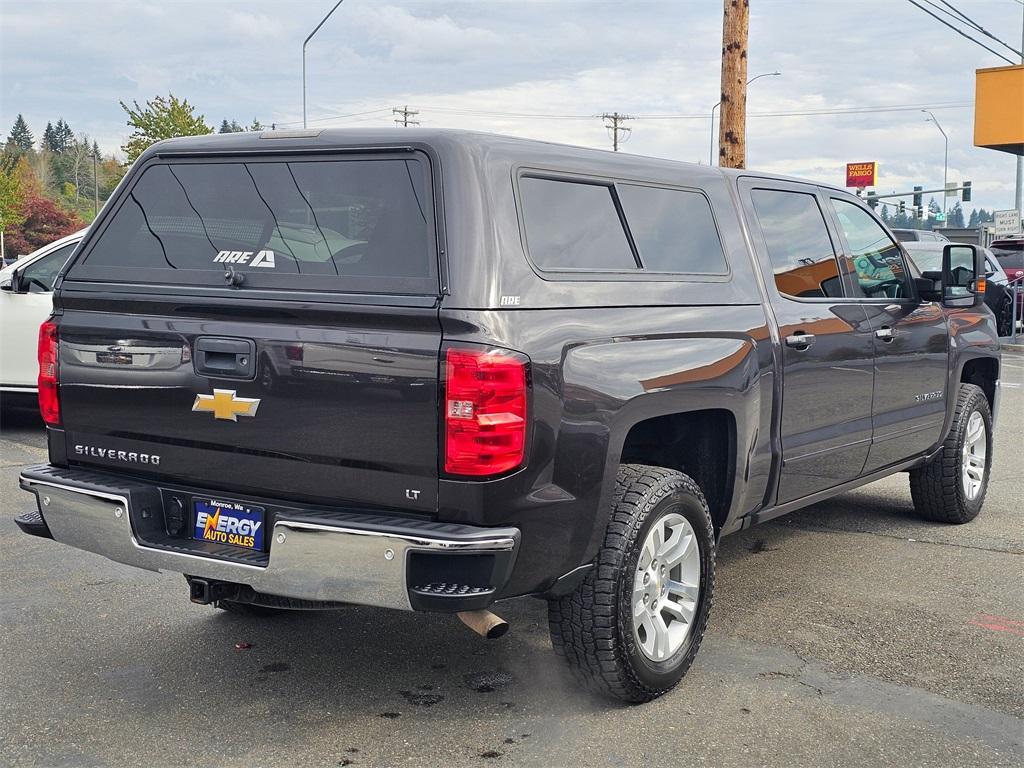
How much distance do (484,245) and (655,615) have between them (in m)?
1.47

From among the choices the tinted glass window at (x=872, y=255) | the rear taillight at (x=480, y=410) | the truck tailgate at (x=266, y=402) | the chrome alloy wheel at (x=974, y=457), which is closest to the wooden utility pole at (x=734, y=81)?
the chrome alloy wheel at (x=974, y=457)

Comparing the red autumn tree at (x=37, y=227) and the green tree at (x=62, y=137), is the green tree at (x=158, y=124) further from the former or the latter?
the green tree at (x=62, y=137)

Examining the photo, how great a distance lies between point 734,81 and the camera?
13.9 m

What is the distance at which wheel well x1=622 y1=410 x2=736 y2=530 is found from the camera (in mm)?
4414

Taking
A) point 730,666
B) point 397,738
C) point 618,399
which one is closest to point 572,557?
point 618,399

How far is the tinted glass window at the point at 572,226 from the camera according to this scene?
3725 millimetres

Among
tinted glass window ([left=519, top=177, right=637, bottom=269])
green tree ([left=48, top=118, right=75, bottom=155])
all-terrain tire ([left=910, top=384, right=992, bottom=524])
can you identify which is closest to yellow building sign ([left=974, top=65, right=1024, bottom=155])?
all-terrain tire ([left=910, top=384, right=992, bottom=524])

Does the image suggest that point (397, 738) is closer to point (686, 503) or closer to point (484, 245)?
point (686, 503)

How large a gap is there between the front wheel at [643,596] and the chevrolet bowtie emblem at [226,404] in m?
1.16

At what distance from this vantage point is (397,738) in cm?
366

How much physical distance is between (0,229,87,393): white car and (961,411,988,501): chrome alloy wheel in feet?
23.1

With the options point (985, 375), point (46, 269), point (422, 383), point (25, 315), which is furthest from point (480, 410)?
point (25, 315)

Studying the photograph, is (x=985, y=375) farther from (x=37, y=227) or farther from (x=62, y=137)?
(x=62, y=137)

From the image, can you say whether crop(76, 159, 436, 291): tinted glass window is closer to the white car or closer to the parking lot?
the parking lot
